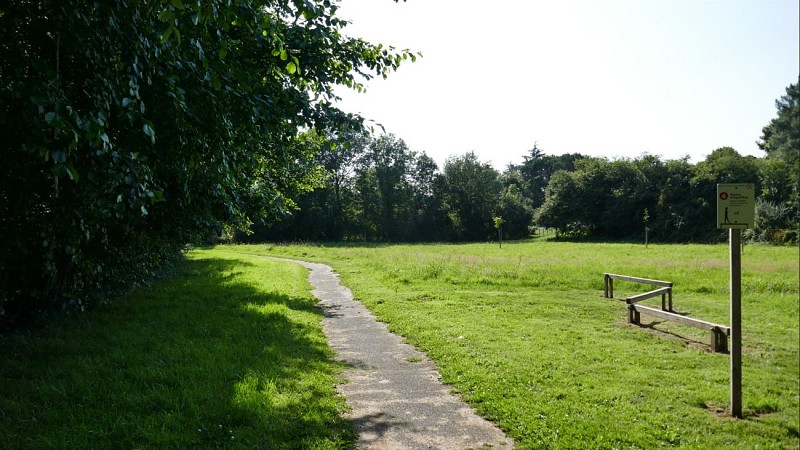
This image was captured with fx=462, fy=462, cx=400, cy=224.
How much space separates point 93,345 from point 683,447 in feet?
28.1

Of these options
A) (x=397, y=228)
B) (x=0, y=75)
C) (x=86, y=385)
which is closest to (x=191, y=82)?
(x=0, y=75)

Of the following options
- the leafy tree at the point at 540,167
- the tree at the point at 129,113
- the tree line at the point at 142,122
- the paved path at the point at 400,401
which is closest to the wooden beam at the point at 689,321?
the tree line at the point at 142,122

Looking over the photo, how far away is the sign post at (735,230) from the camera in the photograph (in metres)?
5.08

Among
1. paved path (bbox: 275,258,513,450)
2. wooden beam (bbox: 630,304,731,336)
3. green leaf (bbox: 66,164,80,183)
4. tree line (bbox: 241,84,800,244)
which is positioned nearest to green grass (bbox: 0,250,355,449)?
paved path (bbox: 275,258,513,450)

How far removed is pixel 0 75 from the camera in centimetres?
403

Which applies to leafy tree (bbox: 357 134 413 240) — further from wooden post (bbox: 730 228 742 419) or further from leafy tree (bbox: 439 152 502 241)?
wooden post (bbox: 730 228 742 419)

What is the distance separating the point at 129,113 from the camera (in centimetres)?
371

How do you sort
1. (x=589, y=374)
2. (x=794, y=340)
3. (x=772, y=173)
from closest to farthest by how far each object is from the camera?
(x=589, y=374) < (x=794, y=340) < (x=772, y=173)

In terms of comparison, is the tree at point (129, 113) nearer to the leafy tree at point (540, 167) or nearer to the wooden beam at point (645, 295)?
the wooden beam at point (645, 295)

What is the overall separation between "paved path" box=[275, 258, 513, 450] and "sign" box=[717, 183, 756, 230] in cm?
342

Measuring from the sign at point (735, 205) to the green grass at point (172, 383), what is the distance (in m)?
4.68

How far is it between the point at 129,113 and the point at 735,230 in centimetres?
620

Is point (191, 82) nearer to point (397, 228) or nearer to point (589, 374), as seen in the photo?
point (589, 374)

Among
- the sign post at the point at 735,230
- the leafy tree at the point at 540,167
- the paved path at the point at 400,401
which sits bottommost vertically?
the paved path at the point at 400,401
